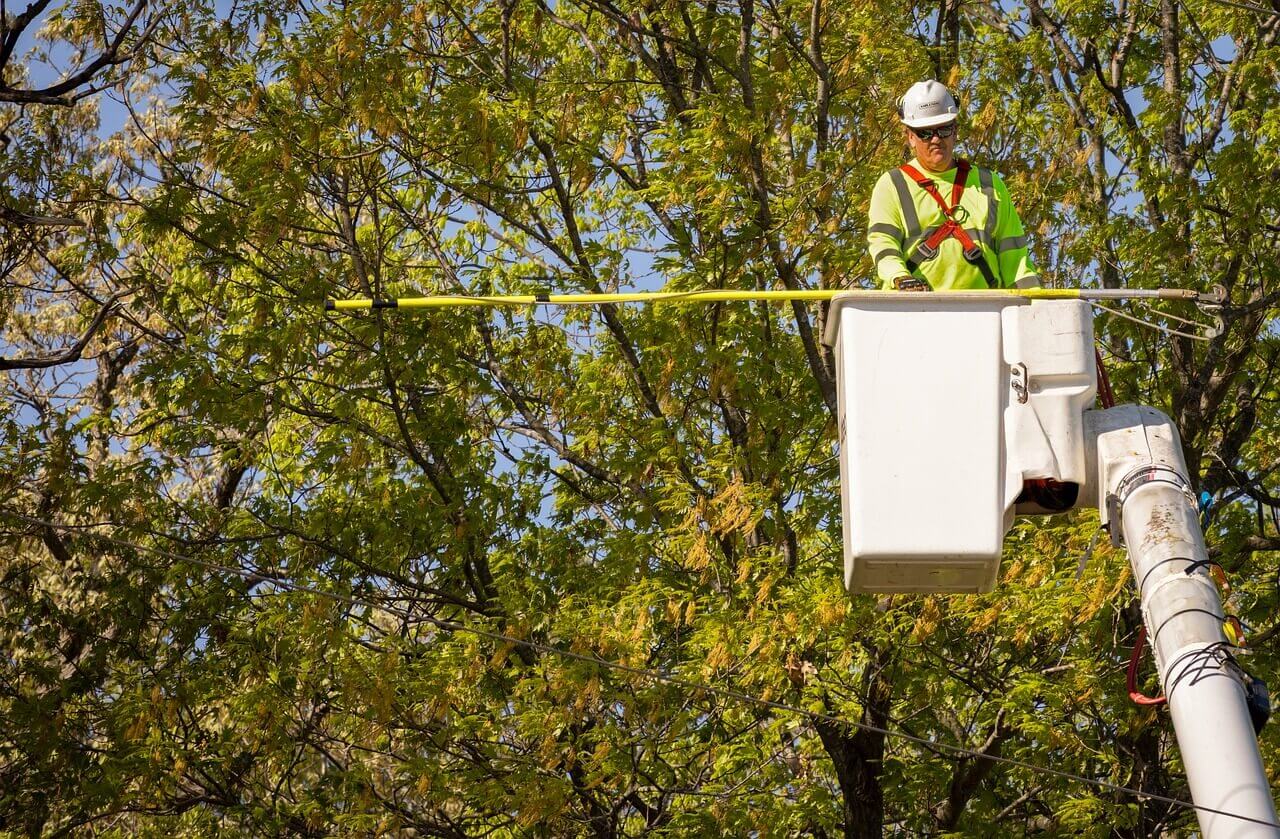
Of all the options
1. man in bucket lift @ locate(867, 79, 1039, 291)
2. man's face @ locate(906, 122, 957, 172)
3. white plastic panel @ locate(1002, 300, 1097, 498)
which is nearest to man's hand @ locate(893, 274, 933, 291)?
man in bucket lift @ locate(867, 79, 1039, 291)

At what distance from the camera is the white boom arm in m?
4.05

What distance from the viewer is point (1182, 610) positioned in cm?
430

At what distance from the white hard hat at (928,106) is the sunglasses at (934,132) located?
0.9 inches

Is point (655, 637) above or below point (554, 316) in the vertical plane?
below

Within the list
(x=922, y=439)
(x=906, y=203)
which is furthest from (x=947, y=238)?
(x=922, y=439)

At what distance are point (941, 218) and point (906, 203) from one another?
5.0 inches

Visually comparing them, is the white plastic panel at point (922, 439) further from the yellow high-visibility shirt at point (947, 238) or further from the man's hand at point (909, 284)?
the yellow high-visibility shirt at point (947, 238)

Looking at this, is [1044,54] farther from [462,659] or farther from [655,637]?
[462,659]

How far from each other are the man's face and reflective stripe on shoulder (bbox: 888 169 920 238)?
109 mm

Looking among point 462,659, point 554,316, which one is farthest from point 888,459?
point 554,316

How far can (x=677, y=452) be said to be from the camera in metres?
10.3

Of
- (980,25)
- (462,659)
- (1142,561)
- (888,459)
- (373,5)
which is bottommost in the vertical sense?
(1142,561)

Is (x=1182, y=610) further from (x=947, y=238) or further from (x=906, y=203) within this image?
(x=906, y=203)

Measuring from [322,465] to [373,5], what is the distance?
9.21 ft
